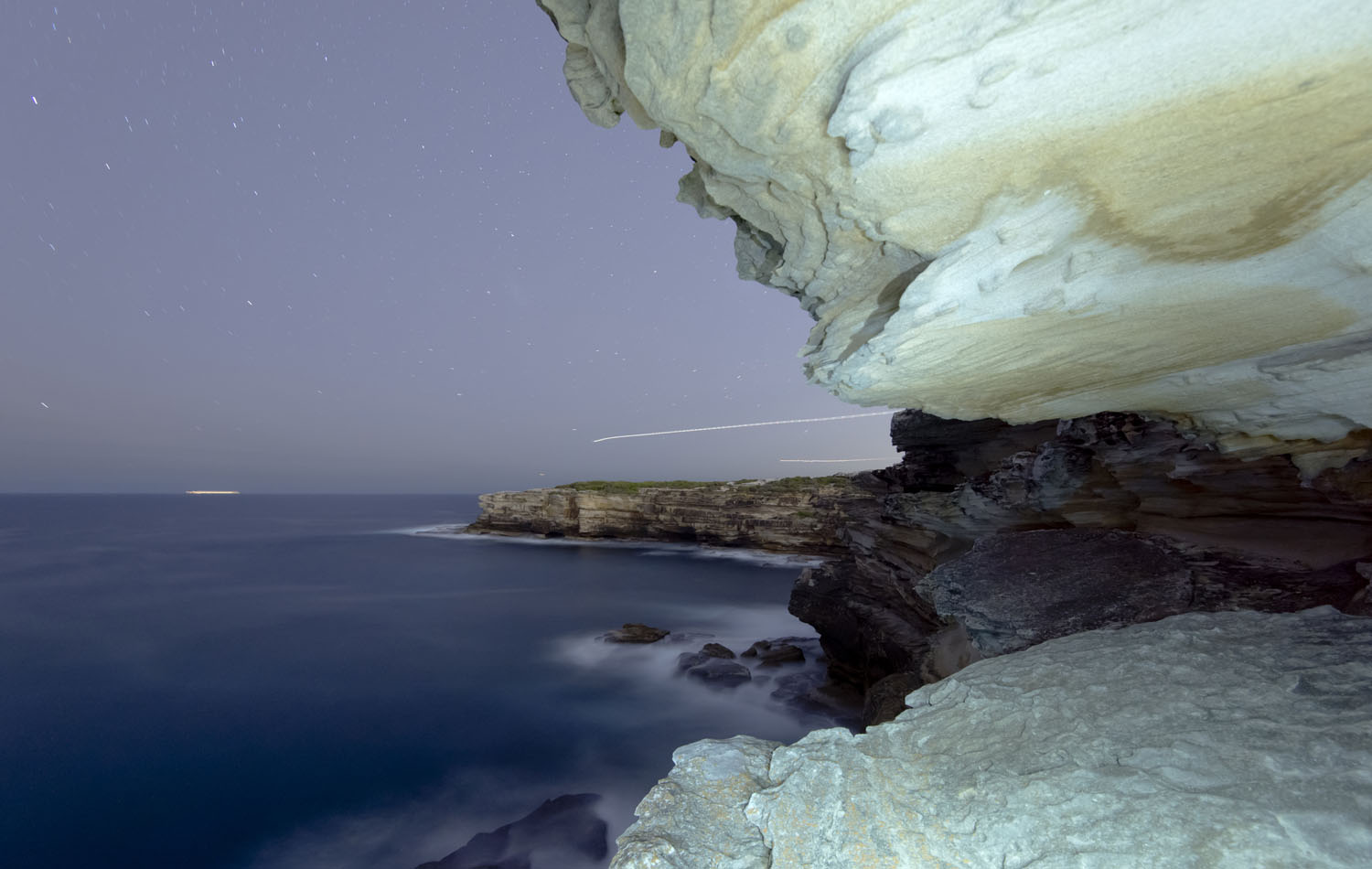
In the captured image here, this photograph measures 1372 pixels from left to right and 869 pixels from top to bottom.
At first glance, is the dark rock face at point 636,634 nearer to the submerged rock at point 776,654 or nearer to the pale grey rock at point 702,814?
the submerged rock at point 776,654

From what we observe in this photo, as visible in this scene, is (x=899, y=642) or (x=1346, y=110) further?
(x=899, y=642)

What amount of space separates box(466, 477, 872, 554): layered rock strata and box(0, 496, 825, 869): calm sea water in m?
8.34

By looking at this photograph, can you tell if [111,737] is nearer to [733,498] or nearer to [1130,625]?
[1130,625]

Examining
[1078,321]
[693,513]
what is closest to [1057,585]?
[1078,321]

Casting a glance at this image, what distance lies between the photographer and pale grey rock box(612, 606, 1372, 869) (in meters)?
3.52

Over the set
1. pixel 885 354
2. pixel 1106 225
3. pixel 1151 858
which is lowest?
pixel 1151 858

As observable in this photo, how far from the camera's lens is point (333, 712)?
19281 millimetres

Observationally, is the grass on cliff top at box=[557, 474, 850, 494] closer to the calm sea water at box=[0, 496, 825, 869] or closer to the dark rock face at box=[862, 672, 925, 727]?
the calm sea water at box=[0, 496, 825, 869]

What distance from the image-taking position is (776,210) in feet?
17.3

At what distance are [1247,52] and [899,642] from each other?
14.6 m

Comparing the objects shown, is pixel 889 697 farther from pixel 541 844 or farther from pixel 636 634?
pixel 636 634

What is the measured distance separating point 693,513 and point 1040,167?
54378mm

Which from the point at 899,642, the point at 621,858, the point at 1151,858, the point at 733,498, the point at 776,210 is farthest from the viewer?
the point at 733,498

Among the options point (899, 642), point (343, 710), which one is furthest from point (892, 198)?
point (343, 710)
